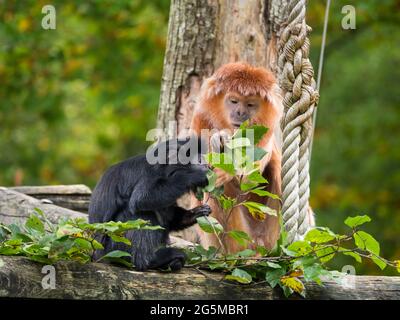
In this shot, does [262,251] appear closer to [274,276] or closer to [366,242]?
[274,276]

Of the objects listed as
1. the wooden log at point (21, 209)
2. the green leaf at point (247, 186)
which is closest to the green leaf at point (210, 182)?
the green leaf at point (247, 186)

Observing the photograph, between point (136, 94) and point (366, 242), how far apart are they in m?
7.19

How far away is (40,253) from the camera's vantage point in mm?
3354

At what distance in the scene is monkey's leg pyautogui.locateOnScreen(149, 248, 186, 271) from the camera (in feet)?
12.2

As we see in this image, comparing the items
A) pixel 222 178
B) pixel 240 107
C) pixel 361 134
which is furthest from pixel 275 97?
pixel 361 134

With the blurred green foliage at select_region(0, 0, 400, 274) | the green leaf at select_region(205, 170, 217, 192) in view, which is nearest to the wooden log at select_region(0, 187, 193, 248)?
the green leaf at select_region(205, 170, 217, 192)

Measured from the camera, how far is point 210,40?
5602mm

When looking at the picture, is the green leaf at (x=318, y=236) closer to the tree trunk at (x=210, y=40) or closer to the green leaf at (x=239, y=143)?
the green leaf at (x=239, y=143)

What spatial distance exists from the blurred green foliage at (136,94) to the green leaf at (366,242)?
19.8 ft

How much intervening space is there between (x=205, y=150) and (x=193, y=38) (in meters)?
1.83

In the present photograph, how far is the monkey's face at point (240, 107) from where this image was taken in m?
5.02

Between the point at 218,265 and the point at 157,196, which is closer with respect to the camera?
the point at 218,265

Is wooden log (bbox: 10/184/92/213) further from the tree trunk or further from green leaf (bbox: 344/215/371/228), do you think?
green leaf (bbox: 344/215/371/228)
